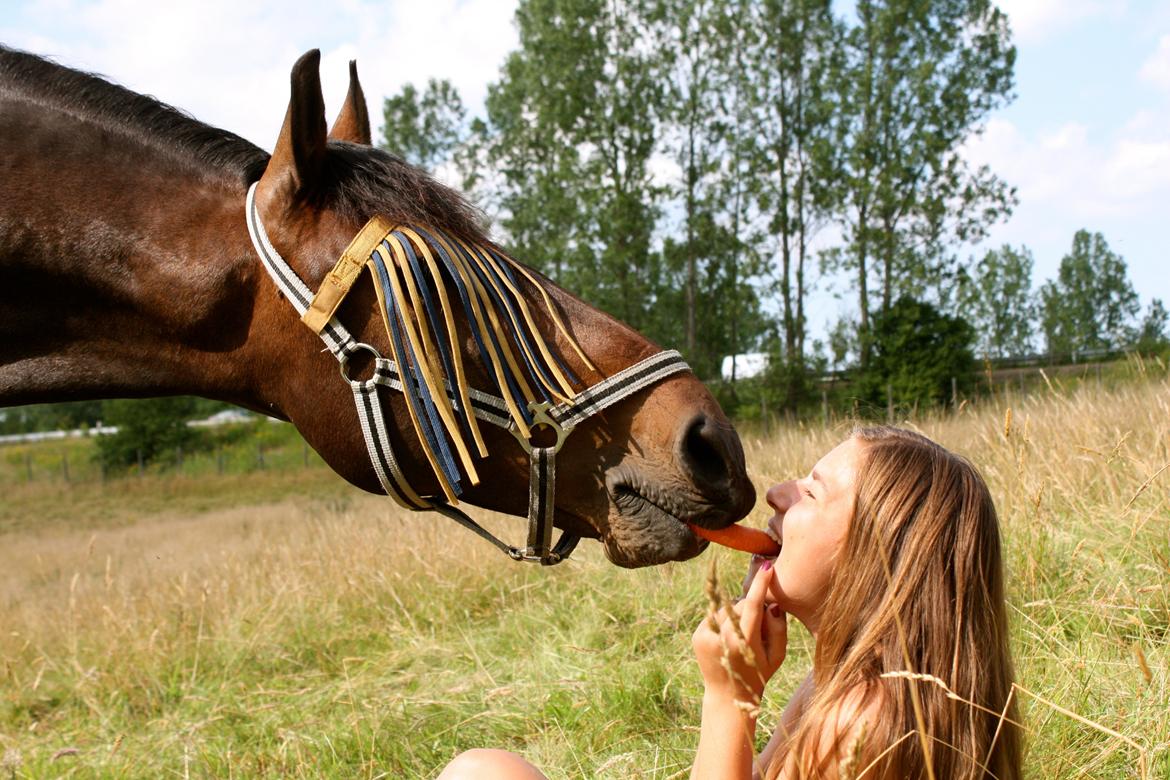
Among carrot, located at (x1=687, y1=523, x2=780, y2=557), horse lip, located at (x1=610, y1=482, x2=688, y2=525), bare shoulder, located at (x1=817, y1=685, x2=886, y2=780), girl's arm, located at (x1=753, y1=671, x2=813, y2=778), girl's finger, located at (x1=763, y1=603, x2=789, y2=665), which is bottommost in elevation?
girl's arm, located at (x1=753, y1=671, x2=813, y2=778)

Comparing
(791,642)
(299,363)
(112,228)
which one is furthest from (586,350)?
(791,642)

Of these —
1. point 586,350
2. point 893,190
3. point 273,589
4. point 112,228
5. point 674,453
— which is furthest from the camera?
point 893,190

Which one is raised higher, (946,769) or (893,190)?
(893,190)

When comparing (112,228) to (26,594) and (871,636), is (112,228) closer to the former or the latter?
(871,636)

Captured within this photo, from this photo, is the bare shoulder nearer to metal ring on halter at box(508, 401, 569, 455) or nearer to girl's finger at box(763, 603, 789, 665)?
girl's finger at box(763, 603, 789, 665)

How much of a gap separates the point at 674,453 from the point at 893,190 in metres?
27.3

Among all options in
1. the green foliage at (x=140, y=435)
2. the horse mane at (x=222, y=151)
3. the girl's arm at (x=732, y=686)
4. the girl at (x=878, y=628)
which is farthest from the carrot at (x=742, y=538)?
the green foliage at (x=140, y=435)

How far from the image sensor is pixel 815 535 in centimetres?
169

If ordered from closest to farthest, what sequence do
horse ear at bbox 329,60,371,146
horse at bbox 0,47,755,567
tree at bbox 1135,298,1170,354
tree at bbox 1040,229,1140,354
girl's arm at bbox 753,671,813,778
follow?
1. girl's arm at bbox 753,671,813,778
2. horse at bbox 0,47,755,567
3. horse ear at bbox 329,60,371,146
4. tree at bbox 1135,298,1170,354
5. tree at bbox 1040,229,1140,354

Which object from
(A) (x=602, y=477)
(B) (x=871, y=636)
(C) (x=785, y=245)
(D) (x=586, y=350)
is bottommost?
(B) (x=871, y=636)

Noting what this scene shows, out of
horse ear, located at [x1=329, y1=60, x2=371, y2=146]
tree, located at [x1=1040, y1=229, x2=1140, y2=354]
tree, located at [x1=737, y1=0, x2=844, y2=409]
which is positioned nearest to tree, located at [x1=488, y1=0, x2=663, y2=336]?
tree, located at [x1=737, y1=0, x2=844, y2=409]

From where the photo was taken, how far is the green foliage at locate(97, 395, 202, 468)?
31.7 metres

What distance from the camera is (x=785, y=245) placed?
28.3m

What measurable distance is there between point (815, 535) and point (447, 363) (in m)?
1.01
